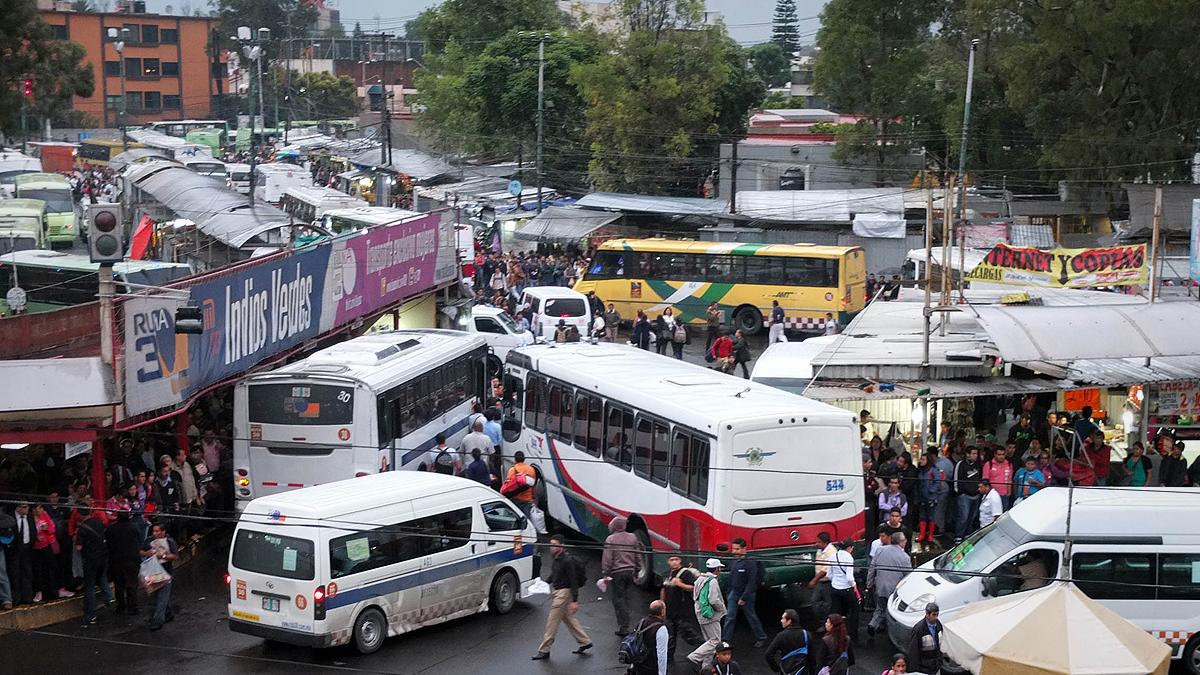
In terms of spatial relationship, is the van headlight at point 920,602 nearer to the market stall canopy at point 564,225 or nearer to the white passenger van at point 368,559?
the white passenger van at point 368,559

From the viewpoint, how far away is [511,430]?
70.8 feet

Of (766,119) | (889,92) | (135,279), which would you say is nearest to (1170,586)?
(135,279)

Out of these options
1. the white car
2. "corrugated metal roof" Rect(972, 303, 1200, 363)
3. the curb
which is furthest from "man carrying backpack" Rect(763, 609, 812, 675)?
the white car

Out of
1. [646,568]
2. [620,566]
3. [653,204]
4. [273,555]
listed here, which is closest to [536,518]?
[646,568]

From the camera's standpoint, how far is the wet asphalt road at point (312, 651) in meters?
14.3

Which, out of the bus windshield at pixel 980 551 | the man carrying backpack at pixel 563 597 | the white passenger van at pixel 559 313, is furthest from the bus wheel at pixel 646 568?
the white passenger van at pixel 559 313

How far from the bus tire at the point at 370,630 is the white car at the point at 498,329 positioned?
15.5 metres

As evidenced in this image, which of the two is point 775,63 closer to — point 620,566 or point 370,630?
point 620,566

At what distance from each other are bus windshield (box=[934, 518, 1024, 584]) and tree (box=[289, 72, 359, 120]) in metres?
106

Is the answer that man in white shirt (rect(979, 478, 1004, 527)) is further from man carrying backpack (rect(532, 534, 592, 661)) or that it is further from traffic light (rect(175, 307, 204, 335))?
traffic light (rect(175, 307, 204, 335))

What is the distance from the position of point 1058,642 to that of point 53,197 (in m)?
48.8

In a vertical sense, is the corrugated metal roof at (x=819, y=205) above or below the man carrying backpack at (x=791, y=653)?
above

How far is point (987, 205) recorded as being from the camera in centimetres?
4772

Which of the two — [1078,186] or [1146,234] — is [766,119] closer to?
[1078,186]
